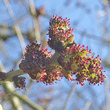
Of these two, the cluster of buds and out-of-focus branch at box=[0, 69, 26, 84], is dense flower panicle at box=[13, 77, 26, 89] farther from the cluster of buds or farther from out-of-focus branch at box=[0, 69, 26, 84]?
the cluster of buds

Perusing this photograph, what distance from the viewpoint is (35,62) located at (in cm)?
153

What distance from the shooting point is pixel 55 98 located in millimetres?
6832

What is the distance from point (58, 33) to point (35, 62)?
0.31 meters

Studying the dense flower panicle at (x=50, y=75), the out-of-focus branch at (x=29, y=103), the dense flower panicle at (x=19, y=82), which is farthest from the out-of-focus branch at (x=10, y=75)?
the out-of-focus branch at (x=29, y=103)

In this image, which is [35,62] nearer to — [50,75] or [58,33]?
[50,75]

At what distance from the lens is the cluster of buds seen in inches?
59.6

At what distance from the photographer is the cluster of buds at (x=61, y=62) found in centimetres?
151

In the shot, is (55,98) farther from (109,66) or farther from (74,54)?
(74,54)

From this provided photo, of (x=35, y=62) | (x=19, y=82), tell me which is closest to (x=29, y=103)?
(x=19, y=82)

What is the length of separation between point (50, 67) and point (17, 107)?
8.38 feet

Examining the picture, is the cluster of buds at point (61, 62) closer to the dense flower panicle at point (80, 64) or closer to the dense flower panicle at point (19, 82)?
the dense flower panicle at point (80, 64)

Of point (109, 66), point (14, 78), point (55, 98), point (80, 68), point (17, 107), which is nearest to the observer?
point (80, 68)

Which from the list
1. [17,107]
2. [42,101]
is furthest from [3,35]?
[17,107]

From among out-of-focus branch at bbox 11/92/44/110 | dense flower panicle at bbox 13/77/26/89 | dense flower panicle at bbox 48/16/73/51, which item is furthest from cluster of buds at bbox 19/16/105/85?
out-of-focus branch at bbox 11/92/44/110
